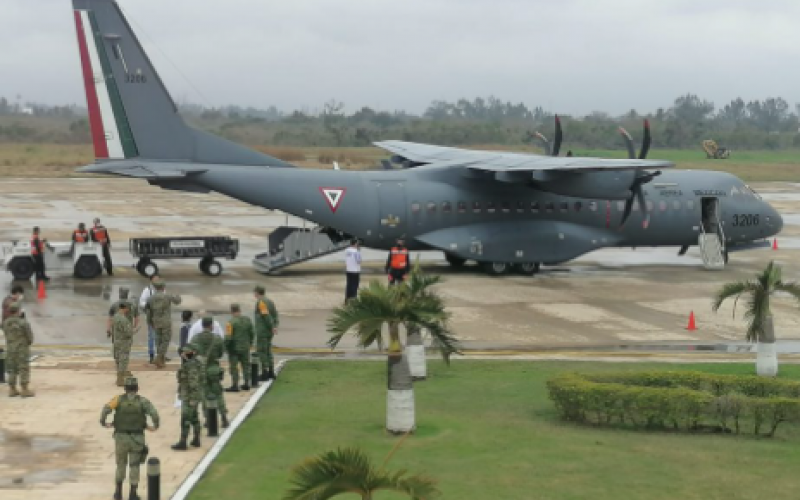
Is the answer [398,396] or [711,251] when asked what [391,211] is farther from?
[398,396]

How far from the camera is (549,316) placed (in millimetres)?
29391

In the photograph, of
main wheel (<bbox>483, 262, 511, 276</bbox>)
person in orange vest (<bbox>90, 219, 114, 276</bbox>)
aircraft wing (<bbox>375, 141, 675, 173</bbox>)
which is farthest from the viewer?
main wheel (<bbox>483, 262, 511, 276</bbox>)

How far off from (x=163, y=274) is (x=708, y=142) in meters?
69.7

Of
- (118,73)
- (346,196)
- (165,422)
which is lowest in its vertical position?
(165,422)

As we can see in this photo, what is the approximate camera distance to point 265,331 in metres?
21.1

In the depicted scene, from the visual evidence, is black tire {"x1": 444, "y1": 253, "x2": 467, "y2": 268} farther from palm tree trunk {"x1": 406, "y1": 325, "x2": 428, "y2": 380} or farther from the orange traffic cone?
palm tree trunk {"x1": 406, "y1": 325, "x2": 428, "y2": 380}

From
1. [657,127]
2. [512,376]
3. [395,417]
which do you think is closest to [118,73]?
[512,376]

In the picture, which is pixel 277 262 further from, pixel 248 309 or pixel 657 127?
pixel 657 127

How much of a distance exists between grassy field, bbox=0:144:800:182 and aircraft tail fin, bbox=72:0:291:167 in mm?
45633

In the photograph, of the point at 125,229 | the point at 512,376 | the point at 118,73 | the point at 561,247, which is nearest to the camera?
the point at 512,376

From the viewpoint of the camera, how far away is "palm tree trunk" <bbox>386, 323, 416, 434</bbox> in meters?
17.4

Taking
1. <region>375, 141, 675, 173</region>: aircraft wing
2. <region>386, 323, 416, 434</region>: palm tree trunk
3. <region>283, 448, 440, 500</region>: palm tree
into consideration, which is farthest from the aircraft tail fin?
<region>283, 448, 440, 500</region>: palm tree

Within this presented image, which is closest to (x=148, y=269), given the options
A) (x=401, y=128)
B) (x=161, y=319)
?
(x=161, y=319)

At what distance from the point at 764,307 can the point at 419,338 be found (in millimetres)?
5969
